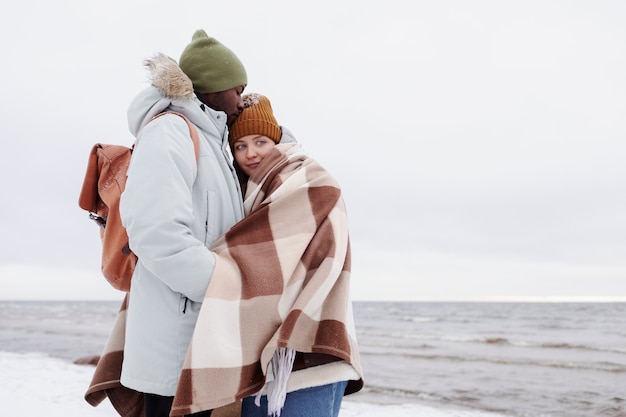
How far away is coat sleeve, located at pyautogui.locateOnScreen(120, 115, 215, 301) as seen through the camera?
1.50 metres

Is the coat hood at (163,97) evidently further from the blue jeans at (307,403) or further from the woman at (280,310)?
the blue jeans at (307,403)

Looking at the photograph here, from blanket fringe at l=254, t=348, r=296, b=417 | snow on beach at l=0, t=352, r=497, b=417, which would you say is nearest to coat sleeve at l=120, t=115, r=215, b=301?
blanket fringe at l=254, t=348, r=296, b=417

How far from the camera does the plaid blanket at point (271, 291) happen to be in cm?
155

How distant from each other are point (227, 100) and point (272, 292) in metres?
0.75

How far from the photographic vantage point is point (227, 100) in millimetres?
1975

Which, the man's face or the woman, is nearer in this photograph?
the woman

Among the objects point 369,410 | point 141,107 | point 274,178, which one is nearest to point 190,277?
point 274,178

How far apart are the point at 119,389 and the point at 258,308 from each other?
66cm

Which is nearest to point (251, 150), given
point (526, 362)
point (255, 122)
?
point (255, 122)

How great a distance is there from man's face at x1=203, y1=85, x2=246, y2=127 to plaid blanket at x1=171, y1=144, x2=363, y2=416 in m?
0.33

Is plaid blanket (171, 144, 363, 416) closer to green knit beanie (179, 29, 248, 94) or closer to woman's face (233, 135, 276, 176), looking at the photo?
woman's face (233, 135, 276, 176)

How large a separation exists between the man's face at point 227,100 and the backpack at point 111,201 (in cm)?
27

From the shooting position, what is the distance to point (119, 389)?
6.20ft

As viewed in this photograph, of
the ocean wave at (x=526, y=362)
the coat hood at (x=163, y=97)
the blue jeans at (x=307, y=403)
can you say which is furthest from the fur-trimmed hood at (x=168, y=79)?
the ocean wave at (x=526, y=362)
